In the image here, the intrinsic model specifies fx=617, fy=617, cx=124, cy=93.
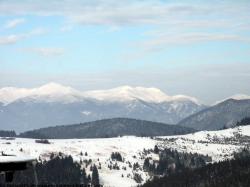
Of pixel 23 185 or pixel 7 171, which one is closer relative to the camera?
pixel 7 171

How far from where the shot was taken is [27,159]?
24859mm

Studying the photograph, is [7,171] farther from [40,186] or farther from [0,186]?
[40,186]

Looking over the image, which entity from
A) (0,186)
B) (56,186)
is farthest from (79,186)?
(0,186)

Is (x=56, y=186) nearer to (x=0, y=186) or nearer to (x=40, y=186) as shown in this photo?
(x=40, y=186)

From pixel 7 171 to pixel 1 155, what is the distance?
70 cm

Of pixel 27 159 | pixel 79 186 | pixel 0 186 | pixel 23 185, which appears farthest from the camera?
pixel 79 186

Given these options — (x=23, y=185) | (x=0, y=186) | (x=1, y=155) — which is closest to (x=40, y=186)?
(x=23, y=185)

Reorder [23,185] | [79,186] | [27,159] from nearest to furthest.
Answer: [27,159]
[23,185]
[79,186]

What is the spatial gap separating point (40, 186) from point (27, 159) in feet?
20.6

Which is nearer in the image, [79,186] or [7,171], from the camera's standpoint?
[7,171]

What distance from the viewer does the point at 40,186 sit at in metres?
30.8

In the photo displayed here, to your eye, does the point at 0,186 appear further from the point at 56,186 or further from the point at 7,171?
the point at 56,186

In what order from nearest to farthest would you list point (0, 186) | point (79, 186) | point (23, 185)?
point (0, 186)
point (23, 185)
point (79, 186)

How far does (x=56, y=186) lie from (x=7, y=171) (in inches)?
295
